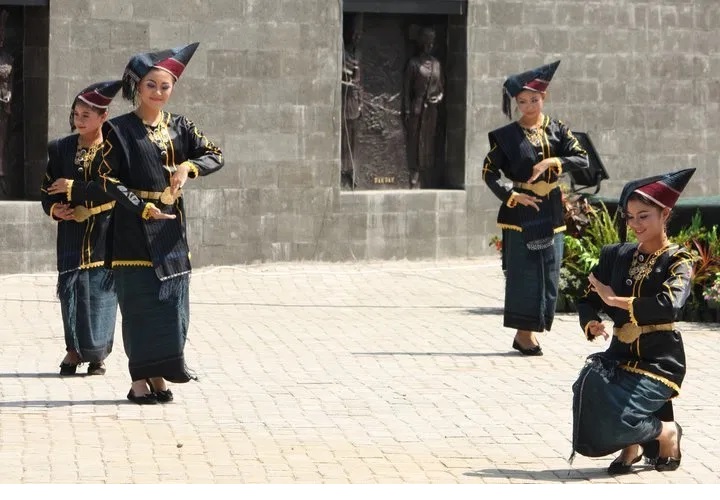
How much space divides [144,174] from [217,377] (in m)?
1.68

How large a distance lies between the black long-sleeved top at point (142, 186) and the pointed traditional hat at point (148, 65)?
0.18 m

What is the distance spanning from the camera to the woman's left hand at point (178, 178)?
1030cm

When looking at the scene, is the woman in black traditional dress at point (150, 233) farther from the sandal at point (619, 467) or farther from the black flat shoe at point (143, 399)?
the sandal at point (619, 467)

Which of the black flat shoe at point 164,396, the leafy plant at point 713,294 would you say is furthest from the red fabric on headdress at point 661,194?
the leafy plant at point 713,294

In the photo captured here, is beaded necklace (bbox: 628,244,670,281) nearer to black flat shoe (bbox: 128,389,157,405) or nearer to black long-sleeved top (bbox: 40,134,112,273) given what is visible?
black flat shoe (bbox: 128,389,157,405)

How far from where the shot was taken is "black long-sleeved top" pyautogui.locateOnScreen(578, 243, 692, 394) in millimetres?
8375

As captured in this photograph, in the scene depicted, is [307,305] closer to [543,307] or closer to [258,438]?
[543,307]

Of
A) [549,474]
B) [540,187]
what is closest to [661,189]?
[549,474]

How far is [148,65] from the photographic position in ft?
34.1

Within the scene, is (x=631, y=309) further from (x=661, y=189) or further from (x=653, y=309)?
(x=661, y=189)

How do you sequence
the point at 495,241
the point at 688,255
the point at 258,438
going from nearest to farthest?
the point at 688,255 → the point at 258,438 → the point at 495,241

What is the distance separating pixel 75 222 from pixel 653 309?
4.53 metres

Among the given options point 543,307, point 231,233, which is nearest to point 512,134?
point 543,307

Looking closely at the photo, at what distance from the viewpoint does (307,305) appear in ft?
51.3
